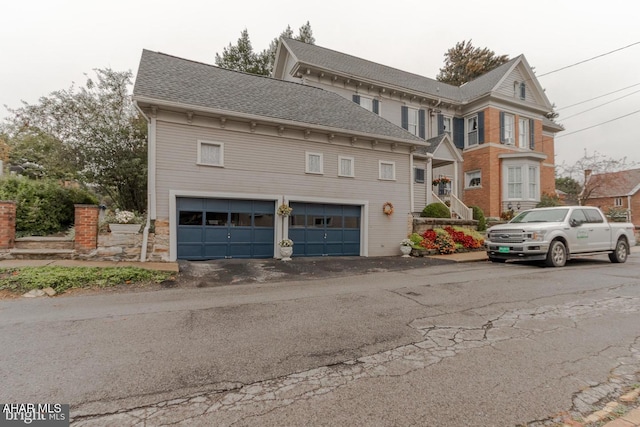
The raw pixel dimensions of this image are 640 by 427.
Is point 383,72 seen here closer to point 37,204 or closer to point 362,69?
point 362,69

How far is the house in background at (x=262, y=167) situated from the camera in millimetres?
10148

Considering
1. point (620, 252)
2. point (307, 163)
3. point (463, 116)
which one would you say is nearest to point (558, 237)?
point (620, 252)

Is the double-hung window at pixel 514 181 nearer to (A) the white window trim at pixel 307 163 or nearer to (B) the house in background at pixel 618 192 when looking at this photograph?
(A) the white window trim at pixel 307 163

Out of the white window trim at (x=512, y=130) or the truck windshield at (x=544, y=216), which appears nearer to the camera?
the truck windshield at (x=544, y=216)

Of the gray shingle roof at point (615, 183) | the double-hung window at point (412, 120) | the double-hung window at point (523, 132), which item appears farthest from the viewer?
the gray shingle roof at point (615, 183)

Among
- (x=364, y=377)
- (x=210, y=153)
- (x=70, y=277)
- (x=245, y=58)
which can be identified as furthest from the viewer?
(x=245, y=58)

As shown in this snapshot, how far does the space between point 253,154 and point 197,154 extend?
2.01 metres

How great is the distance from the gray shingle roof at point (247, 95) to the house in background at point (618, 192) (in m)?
34.7

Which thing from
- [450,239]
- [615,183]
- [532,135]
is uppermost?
[532,135]

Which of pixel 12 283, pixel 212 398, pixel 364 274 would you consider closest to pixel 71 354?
pixel 212 398

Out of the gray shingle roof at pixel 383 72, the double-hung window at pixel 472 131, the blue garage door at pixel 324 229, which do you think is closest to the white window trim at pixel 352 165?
the blue garage door at pixel 324 229

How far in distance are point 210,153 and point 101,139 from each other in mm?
5517

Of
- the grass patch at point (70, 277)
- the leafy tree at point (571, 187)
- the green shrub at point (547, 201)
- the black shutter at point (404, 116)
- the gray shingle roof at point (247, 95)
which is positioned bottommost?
the grass patch at point (70, 277)

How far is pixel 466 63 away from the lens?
3228 cm
